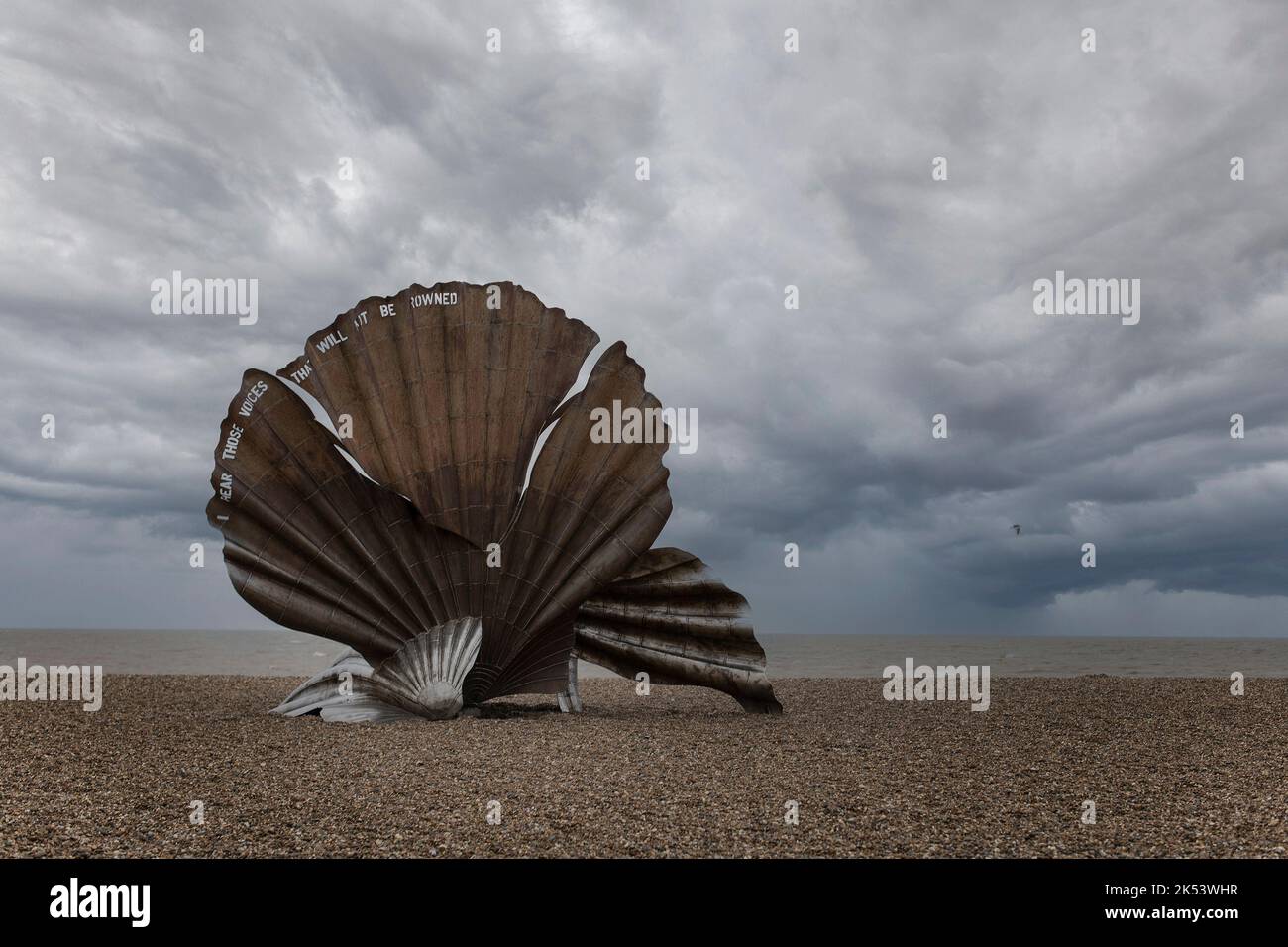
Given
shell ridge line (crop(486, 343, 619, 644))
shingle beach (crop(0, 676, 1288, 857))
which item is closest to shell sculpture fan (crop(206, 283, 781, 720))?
shell ridge line (crop(486, 343, 619, 644))

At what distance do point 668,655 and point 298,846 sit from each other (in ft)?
20.9

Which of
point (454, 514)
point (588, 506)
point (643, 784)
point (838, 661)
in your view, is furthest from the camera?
point (838, 661)

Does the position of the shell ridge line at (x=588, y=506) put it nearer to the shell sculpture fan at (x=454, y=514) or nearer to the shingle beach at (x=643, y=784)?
the shell sculpture fan at (x=454, y=514)

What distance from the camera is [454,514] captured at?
10.3m

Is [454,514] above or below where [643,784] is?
above

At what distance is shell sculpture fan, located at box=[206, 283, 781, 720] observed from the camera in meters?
10.0

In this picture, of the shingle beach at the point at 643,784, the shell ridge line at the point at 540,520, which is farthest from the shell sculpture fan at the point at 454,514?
the shingle beach at the point at 643,784

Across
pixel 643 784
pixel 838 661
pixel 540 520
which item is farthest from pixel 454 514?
pixel 838 661

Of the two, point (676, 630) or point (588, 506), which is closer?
point (588, 506)

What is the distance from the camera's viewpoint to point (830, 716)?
1111cm

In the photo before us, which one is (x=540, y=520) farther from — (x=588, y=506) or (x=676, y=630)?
(x=676, y=630)

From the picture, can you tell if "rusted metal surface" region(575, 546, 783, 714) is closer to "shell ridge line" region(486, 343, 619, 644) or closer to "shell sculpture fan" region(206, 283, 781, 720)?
"shell sculpture fan" region(206, 283, 781, 720)

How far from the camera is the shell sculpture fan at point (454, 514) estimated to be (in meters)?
10.0
